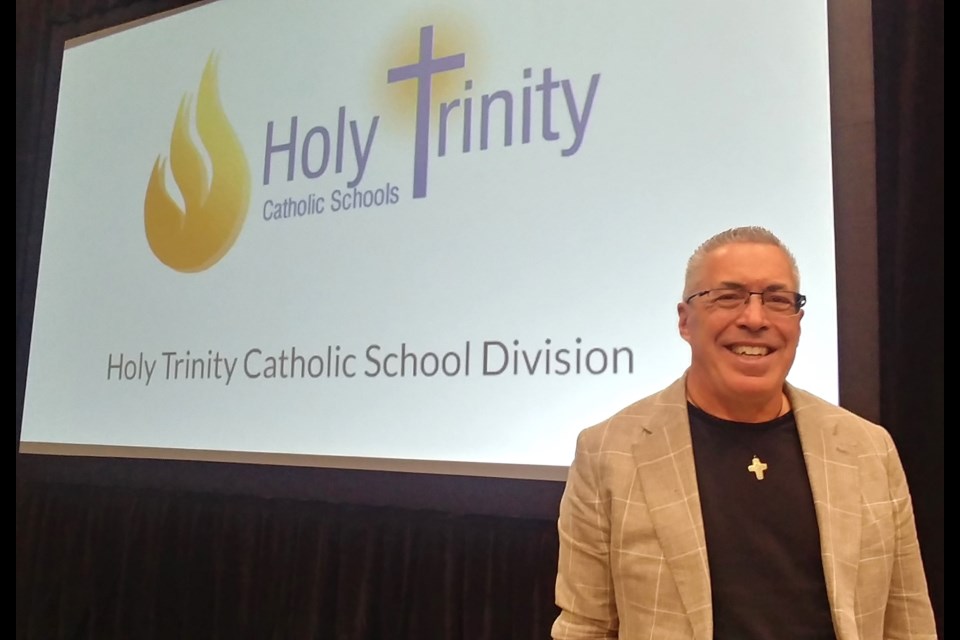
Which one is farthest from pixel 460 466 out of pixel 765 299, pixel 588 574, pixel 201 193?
pixel 201 193

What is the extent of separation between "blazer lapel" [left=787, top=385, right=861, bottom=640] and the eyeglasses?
152mm

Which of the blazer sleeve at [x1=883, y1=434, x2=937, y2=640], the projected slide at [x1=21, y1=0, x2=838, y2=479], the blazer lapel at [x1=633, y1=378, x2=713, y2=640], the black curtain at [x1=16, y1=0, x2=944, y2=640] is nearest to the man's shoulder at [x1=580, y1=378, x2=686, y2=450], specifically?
the blazer lapel at [x1=633, y1=378, x2=713, y2=640]

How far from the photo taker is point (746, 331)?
3.80 feet

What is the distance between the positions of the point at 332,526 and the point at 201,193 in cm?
120

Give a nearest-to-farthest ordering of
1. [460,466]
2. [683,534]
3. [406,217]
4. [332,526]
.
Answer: [683,534], [460,466], [406,217], [332,526]

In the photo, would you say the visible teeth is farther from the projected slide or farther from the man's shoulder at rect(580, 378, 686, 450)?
the projected slide

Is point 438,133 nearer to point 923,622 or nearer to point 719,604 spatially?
point 719,604

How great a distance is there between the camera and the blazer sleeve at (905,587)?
1.13m

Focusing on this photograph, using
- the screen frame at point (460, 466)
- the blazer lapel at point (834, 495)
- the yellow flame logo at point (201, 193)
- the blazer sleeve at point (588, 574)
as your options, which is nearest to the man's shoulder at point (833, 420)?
the blazer lapel at point (834, 495)

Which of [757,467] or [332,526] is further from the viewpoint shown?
[332,526]

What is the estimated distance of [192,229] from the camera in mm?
2535

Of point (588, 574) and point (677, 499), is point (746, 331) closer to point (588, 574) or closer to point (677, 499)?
point (677, 499)

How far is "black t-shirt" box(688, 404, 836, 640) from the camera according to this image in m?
1.10

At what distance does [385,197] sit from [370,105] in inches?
12.0
